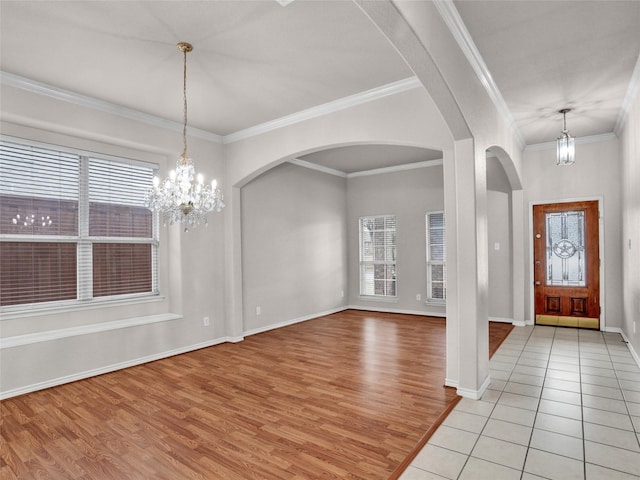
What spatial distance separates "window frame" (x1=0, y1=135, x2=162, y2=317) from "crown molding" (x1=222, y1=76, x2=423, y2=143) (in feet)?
4.44

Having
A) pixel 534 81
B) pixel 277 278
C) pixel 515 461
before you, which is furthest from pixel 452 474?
pixel 277 278

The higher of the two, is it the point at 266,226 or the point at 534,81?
the point at 534,81

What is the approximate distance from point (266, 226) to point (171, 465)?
4119mm

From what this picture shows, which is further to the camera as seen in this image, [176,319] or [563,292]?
[563,292]

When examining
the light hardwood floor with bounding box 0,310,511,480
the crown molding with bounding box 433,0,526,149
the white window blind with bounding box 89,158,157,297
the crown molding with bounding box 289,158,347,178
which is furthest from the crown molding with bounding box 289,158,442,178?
the light hardwood floor with bounding box 0,310,511,480

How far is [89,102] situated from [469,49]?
3835 mm

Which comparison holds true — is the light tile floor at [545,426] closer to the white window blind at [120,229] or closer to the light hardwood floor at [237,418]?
the light hardwood floor at [237,418]

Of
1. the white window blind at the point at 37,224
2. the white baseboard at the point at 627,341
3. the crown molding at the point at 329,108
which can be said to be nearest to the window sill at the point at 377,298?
the white baseboard at the point at 627,341

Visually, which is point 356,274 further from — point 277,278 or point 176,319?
point 176,319

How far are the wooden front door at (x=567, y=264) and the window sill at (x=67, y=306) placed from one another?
597cm

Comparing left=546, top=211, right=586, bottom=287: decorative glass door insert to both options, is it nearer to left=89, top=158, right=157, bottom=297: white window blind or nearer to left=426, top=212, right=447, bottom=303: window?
left=426, top=212, right=447, bottom=303: window

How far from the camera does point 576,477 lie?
6.95 feet

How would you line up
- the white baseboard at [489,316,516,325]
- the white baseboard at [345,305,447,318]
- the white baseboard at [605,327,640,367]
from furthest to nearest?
the white baseboard at [345,305,447,318]
the white baseboard at [489,316,516,325]
the white baseboard at [605,327,640,367]

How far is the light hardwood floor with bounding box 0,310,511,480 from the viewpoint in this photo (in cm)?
229
